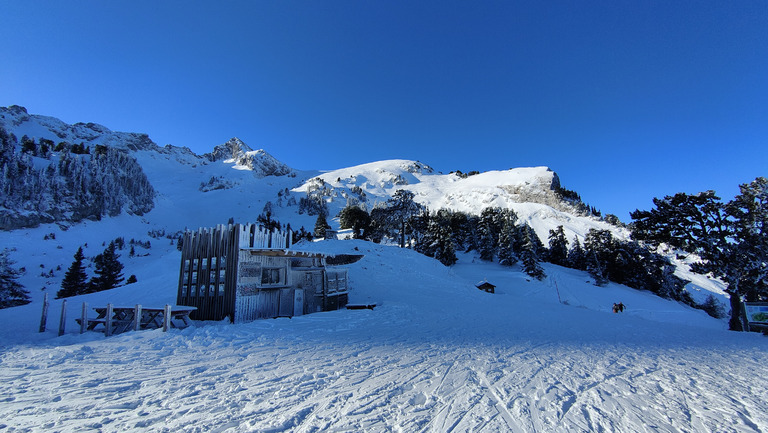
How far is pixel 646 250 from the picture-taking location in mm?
48656

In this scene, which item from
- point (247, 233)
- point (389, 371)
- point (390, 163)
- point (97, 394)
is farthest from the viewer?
point (390, 163)

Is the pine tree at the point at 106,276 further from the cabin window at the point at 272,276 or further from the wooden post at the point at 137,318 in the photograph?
the wooden post at the point at 137,318

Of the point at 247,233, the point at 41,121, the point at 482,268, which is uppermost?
the point at 41,121

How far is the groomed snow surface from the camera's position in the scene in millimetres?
4496

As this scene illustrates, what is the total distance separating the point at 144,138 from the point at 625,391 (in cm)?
20918

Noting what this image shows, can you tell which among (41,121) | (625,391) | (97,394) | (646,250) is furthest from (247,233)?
(41,121)

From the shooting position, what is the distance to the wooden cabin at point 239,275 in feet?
49.3

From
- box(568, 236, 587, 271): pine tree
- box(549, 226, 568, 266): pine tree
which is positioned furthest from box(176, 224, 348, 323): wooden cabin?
box(549, 226, 568, 266): pine tree

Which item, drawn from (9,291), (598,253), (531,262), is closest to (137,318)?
(9,291)

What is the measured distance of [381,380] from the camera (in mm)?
6227

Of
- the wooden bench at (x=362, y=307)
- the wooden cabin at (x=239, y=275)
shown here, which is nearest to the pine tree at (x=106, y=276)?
the wooden cabin at (x=239, y=275)

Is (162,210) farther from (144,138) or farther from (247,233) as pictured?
(144,138)

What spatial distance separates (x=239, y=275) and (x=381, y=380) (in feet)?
36.6

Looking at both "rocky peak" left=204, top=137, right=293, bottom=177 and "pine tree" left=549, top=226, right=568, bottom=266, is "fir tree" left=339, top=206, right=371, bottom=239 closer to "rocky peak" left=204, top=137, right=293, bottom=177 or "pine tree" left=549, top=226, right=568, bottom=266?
"pine tree" left=549, top=226, right=568, bottom=266
